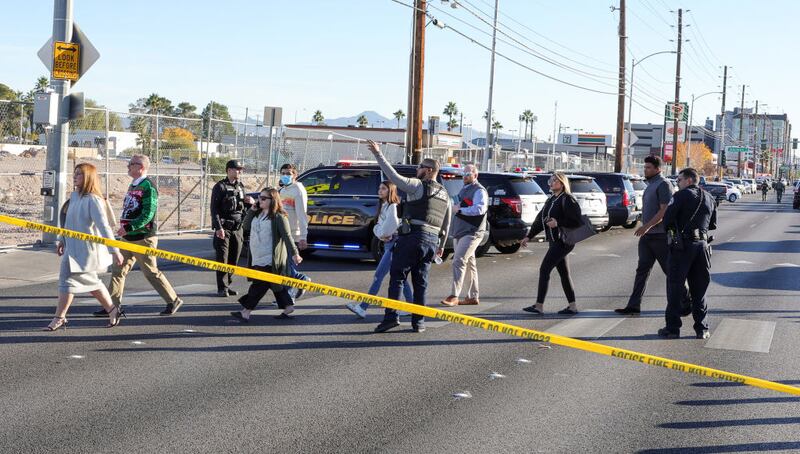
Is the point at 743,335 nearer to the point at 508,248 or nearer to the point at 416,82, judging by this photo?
the point at 508,248

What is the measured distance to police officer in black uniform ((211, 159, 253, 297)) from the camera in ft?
38.3

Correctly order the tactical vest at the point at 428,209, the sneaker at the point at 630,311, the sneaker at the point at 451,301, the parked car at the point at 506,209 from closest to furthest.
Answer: the tactical vest at the point at 428,209 < the sneaker at the point at 630,311 < the sneaker at the point at 451,301 < the parked car at the point at 506,209

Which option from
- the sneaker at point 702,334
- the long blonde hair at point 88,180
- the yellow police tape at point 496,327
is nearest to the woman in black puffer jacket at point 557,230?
the sneaker at point 702,334

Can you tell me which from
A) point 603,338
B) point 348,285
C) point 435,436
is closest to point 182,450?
point 435,436

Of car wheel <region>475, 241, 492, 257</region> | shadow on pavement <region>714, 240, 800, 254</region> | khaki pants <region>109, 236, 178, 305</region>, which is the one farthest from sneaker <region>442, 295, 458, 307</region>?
shadow on pavement <region>714, 240, 800, 254</region>

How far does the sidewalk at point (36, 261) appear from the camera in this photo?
12742 mm

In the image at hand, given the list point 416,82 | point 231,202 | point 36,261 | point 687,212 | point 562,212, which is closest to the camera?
point 687,212

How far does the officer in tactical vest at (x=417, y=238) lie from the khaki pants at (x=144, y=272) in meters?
2.42

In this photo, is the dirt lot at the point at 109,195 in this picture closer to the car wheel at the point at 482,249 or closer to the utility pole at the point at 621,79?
the car wheel at the point at 482,249

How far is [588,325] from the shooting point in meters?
10.4

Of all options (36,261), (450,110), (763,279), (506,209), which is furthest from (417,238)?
(450,110)

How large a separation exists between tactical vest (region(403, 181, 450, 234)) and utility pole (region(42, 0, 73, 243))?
26.5 ft

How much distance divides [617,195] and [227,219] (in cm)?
1809

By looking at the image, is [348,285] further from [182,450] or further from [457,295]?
[182,450]
